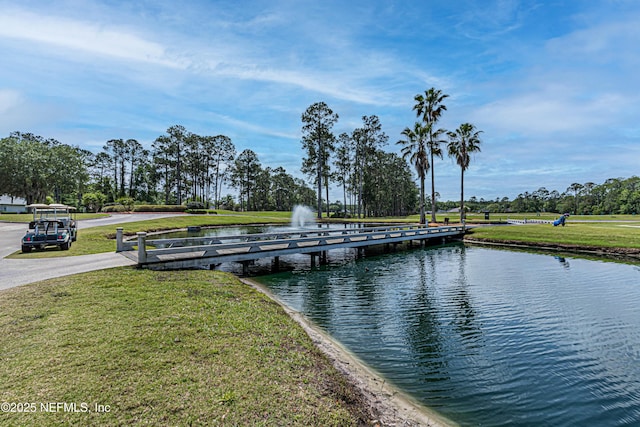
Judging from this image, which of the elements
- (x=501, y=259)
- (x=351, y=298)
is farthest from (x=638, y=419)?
(x=501, y=259)

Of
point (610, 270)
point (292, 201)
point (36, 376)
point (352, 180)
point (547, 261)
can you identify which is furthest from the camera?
point (292, 201)

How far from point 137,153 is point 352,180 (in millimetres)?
56746

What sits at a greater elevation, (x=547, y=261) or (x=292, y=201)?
(x=292, y=201)

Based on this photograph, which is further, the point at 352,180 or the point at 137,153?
the point at 137,153

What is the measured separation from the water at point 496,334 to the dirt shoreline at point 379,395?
1.04ft

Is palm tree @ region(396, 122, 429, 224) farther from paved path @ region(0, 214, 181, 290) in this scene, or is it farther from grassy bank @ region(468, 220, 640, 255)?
paved path @ region(0, 214, 181, 290)

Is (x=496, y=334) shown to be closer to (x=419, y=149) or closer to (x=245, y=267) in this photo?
(x=245, y=267)

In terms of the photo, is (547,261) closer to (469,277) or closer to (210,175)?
(469,277)

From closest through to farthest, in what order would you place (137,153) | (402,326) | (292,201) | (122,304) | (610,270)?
(122,304) < (402,326) < (610,270) < (137,153) < (292,201)

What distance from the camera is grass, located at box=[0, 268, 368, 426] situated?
12.5 feet

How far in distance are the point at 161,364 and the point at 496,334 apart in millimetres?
7739

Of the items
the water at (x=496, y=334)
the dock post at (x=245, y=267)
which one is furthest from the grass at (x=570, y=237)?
the dock post at (x=245, y=267)

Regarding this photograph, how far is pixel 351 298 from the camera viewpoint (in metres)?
11.2

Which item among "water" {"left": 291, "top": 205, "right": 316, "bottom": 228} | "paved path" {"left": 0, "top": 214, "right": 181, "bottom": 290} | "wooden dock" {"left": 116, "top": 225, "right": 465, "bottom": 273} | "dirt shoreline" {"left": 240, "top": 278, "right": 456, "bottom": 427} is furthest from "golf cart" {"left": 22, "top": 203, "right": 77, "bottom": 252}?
"water" {"left": 291, "top": 205, "right": 316, "bottom": 228}
